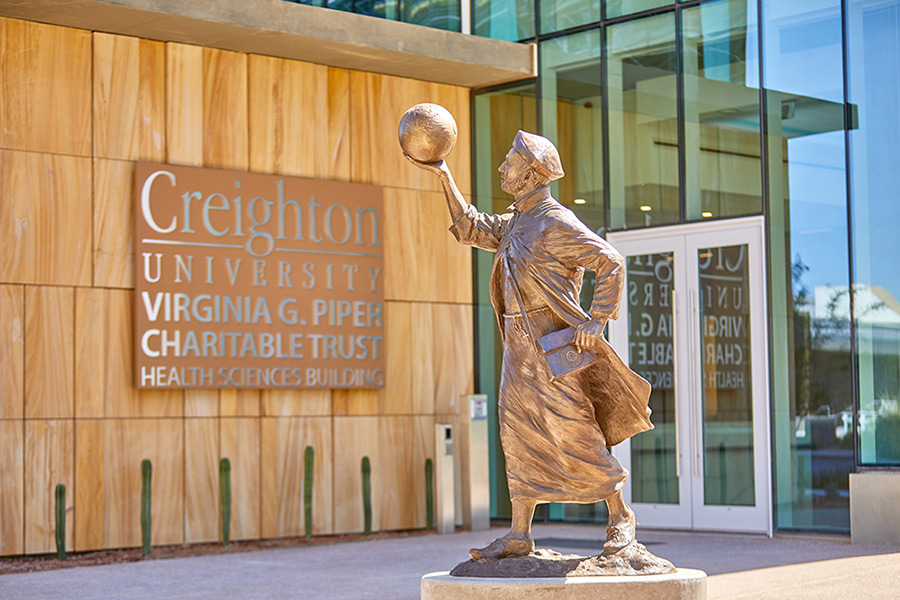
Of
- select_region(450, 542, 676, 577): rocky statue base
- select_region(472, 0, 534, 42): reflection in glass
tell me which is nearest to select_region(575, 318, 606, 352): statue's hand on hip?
select_region(450, 542, 676, 577): rocky statue base

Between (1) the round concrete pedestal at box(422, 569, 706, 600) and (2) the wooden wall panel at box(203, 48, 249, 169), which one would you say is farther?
(2) the wooden wall panel at box(203, 48, 249, 169)

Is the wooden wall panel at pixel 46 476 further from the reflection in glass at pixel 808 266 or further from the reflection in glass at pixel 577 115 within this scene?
the reflection in glass at pixel 808 266

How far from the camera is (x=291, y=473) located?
39.6ft

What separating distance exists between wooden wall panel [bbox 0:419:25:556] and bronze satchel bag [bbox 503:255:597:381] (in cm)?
641

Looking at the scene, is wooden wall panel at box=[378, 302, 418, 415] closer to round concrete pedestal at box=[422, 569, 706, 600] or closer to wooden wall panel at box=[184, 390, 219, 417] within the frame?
wooden wall panel at box=[184, 390, 219, 417]

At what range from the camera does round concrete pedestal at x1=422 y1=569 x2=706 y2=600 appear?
5312 millimetres

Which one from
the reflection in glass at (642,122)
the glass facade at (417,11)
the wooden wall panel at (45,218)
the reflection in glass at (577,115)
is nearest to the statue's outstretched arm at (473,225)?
the wooden wall panel at (45,218)

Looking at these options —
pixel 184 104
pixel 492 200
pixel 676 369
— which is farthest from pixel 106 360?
pixel 676 369

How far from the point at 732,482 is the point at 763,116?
3.44 metres

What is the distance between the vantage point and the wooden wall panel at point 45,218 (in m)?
10.7

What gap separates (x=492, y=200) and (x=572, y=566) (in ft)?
28.0

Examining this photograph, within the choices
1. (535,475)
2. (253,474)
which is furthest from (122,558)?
(535,475)

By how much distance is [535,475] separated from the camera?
574 cm

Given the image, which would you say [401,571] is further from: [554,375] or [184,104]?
[184,104]
